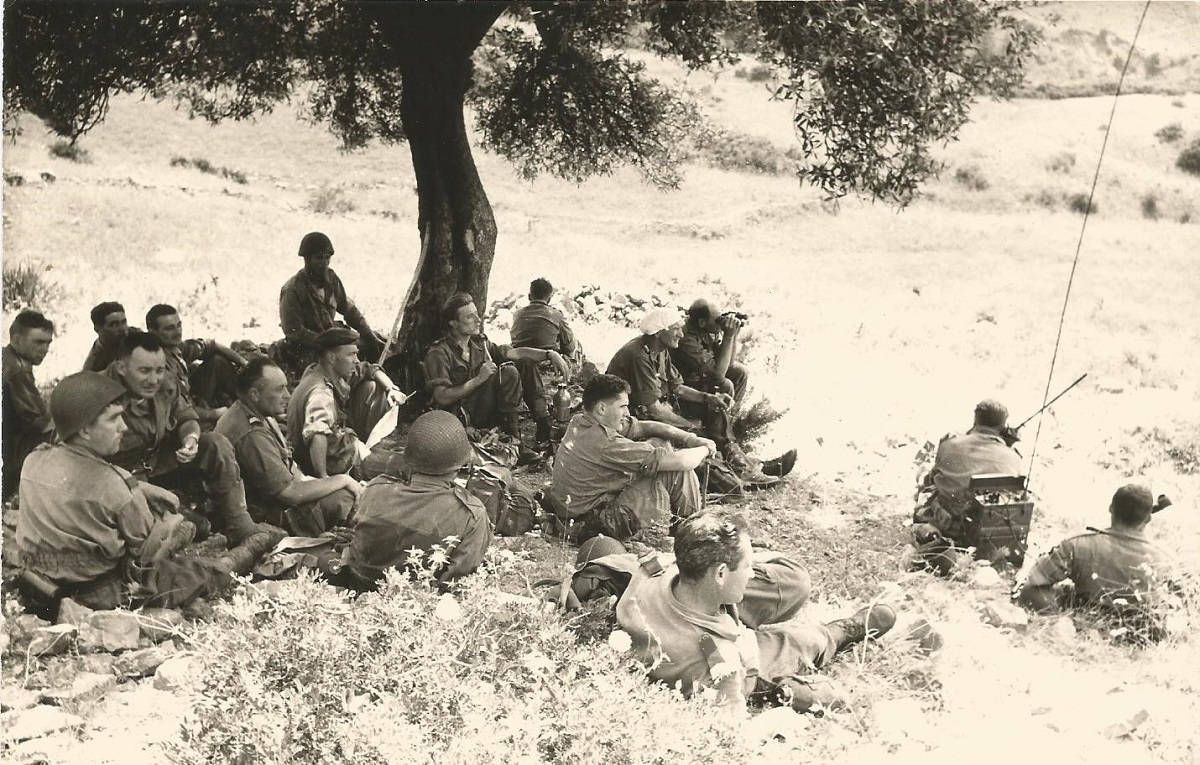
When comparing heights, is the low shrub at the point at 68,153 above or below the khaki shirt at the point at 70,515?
above

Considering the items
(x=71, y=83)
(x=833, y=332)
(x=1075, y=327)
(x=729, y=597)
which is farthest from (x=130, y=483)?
(x=1075, y=327)

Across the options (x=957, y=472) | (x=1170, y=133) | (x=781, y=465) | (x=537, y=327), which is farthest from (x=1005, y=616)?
(x=1170, y=133)

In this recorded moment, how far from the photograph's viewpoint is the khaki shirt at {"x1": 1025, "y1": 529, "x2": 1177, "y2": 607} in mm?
6375

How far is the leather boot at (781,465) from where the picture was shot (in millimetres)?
8861

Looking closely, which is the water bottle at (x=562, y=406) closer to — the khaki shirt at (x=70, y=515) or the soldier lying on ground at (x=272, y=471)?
the soldier lying on ground at (x=272, y=471)

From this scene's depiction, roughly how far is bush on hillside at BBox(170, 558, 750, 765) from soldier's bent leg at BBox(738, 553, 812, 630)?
3.54 feet

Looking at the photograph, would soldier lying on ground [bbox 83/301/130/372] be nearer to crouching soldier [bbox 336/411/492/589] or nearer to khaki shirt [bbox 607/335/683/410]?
crouching soldier [bbox 336/411/492/589]

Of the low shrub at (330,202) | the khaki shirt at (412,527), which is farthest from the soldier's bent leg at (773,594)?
the low shrub at (330,202)

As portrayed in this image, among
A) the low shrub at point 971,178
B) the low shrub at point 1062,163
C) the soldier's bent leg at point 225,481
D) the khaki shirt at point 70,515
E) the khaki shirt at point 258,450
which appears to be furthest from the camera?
the low shrub at point 1062,163

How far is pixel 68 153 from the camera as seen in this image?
26.9m

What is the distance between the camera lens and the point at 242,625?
4395mm

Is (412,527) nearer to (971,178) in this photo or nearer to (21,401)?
(21,401)

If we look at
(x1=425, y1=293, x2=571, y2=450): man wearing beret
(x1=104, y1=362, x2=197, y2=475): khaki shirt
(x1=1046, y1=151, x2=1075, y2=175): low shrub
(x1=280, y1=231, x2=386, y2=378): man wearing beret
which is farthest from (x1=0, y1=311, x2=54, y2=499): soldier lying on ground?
(x1=1046, y1=151, x2=1075, y2=175): low shrub

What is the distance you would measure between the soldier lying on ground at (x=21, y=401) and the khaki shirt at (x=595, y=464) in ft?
11.1
